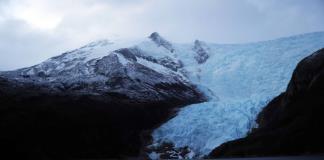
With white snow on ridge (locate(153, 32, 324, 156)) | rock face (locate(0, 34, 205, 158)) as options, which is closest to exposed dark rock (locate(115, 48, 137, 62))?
rock face (locate(0, 34, 205, 158))

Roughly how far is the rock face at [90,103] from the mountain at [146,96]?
23 cm

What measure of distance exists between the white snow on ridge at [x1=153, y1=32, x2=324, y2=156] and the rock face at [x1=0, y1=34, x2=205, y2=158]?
6635 millimetres

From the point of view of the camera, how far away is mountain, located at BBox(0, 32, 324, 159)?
85.7 meters

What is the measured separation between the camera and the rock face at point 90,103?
7956 centimetres

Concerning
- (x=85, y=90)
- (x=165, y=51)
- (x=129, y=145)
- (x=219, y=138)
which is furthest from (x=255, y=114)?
(x=165, y=51)

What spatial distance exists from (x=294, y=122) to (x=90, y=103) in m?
45.5

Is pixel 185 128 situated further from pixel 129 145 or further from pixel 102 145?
pixel 102 145

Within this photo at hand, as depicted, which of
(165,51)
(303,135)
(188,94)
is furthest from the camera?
(165,51)

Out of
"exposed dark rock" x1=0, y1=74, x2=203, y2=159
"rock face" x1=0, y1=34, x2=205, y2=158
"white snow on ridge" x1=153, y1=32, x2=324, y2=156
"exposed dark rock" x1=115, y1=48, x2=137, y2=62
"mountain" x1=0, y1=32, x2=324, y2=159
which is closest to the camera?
"exposed dark rock" x1=0, y1=74, x2=203, y2=159

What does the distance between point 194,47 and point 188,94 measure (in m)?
48.9

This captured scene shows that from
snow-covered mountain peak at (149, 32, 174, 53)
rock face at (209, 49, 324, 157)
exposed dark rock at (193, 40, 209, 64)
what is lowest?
rock face at (209, 49, 324, 157)

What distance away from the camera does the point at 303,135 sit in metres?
69.9

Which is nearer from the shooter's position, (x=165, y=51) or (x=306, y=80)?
(x=306, y=80)

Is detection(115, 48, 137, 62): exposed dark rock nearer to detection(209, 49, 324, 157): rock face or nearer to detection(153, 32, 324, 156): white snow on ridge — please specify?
detection(153, 32, 324, 156): white snow on ridge
